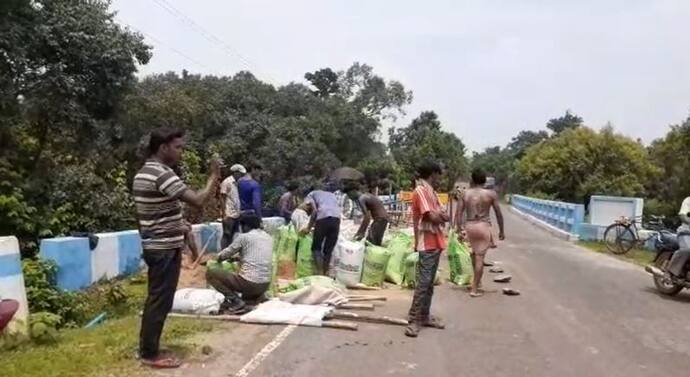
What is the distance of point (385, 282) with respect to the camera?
1059 cm

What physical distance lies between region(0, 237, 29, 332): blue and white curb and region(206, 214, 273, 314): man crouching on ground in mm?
1973

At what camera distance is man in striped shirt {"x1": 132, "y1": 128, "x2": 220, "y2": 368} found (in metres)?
5.47

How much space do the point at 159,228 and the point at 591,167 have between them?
44.9 m

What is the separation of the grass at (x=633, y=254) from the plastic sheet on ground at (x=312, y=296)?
9.45m

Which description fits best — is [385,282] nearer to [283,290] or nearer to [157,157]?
[283,290]

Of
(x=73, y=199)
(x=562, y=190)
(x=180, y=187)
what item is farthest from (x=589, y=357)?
(x=562, y=190)

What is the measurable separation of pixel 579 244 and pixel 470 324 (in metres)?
14.1

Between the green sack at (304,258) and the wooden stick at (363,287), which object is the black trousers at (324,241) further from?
the wooden stick at (363,287)

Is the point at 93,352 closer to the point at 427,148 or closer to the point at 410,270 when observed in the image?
the point at 410,270

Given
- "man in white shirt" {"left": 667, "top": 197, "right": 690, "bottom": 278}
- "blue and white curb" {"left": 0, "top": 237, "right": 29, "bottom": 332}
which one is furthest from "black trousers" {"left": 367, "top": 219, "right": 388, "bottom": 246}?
"blue and white curb" {"left": 0, "top": 237, "right": 29, "bottom": 332}

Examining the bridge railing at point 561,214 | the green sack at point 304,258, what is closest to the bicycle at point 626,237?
the bridge railing at point 561,214

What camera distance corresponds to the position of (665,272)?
10500mm

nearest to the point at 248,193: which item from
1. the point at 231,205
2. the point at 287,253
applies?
the point at 231,205

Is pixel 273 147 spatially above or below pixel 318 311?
above
